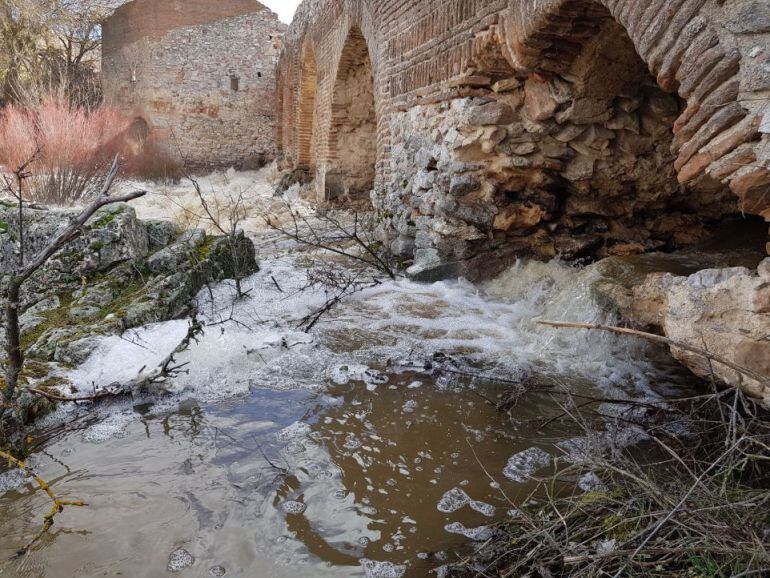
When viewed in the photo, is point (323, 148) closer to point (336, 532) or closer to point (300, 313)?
point (300, 313)

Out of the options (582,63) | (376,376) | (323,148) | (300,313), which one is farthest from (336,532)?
(323,148)

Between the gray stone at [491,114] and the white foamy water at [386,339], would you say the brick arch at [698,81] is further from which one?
the gray stone at [491,114]

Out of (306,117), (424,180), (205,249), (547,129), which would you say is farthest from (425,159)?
(306,117)

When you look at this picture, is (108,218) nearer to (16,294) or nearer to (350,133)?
(16,294)

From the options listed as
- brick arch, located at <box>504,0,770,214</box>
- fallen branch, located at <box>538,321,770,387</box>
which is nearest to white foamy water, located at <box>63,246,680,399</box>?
fallen branch, located at <box>538,321,770,387</box>

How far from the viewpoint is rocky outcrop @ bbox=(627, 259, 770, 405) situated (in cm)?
222

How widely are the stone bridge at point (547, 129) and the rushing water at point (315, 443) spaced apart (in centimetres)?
88

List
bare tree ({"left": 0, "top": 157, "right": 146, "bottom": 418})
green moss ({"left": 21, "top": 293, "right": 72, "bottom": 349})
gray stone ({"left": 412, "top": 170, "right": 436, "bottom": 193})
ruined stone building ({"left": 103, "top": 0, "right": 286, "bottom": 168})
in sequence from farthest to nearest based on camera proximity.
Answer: ruined stone building ({"left": 103, "top": 0, "right": 286, "bottom": 168})
gray stone ({"left": 412, "top": 170, "right": 436, "bottom": 193})
green moss ({"left": 21, "top": 293, "right": 72, "bottom": 349})
bare tree ({"left": 0, "top": 157, "right": 146, "bottom": 418})

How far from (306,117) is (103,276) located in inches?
383

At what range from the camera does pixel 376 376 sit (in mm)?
3201

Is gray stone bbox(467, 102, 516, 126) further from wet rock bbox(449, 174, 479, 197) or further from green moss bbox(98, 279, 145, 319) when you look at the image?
green moss bbox(98, 279, 145, 319)

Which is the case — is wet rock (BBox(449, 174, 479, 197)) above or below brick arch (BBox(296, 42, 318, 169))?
below

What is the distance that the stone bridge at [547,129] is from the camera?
8.54ft

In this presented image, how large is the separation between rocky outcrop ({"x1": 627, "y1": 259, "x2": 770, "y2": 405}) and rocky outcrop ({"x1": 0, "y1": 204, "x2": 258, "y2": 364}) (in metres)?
3.10
